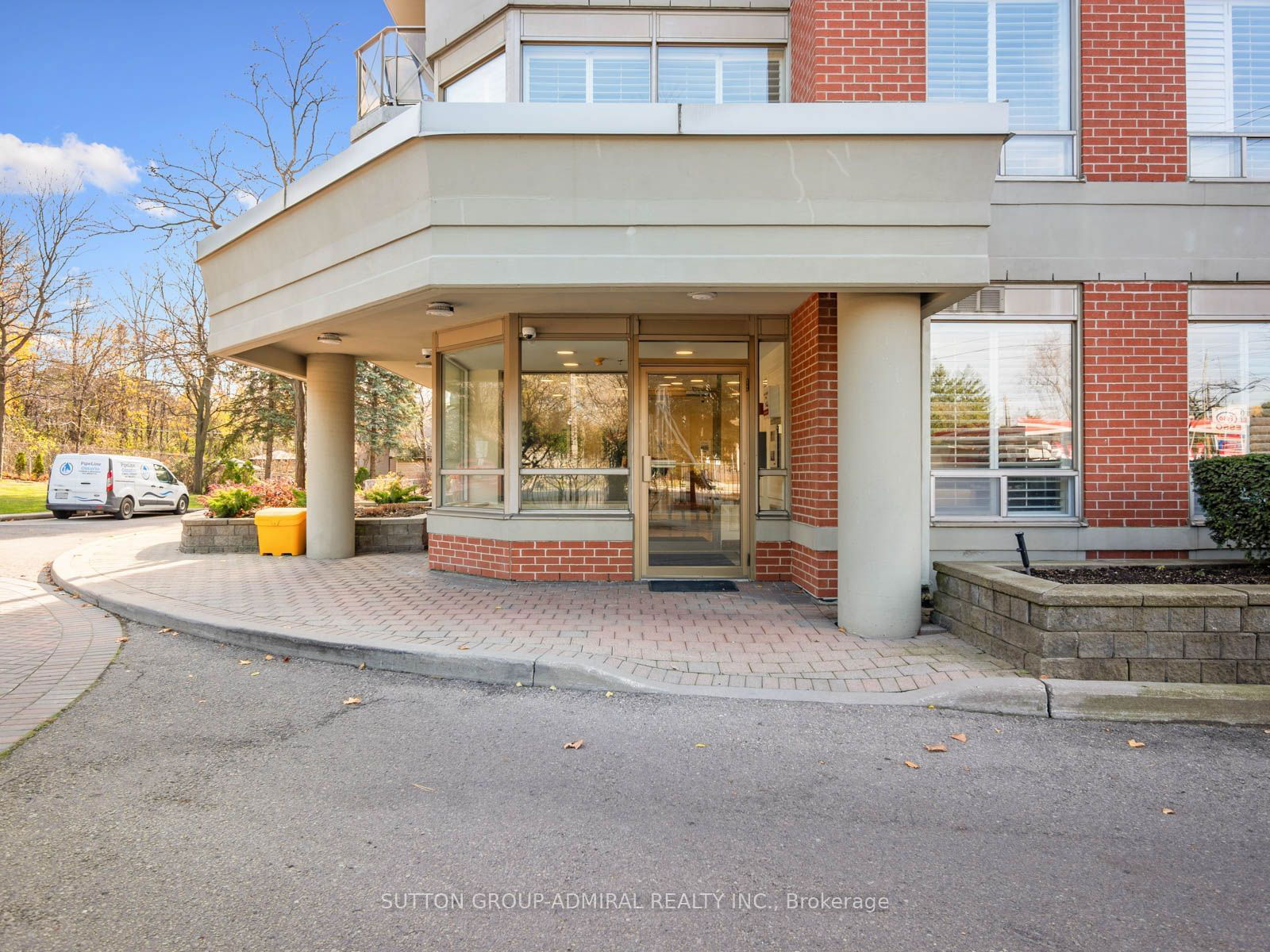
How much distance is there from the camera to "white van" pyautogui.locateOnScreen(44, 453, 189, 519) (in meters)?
19.1

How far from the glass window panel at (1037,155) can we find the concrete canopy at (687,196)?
6.56ft

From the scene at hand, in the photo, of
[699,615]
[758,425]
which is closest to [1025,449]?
[758,425]

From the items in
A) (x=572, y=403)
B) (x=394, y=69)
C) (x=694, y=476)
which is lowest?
(x=694, y=476)

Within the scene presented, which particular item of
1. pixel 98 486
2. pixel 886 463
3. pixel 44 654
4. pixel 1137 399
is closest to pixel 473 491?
pixel 44 654

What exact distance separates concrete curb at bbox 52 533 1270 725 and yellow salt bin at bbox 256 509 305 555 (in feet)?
18.3

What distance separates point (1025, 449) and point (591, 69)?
6.76 metres

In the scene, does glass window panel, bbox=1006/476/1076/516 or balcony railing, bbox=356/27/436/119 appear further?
balcony railing, bbox=356/27/436/119

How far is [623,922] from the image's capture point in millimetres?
2412

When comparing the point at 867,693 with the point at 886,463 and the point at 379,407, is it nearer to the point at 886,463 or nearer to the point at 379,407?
the point at 886,463

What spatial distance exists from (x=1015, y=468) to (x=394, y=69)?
9.84m

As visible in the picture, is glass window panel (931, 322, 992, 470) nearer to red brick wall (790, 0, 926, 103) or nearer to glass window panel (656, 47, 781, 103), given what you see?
red brick wall (790, 0, 926, 103)

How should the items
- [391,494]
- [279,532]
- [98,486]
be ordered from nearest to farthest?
1. [279,532]
2. [391,494]
3. [98,486]

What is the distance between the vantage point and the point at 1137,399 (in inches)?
277

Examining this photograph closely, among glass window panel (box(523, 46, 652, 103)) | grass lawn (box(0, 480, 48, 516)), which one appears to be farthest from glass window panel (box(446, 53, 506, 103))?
grass lawn (box(0, 480, 48, 516))
